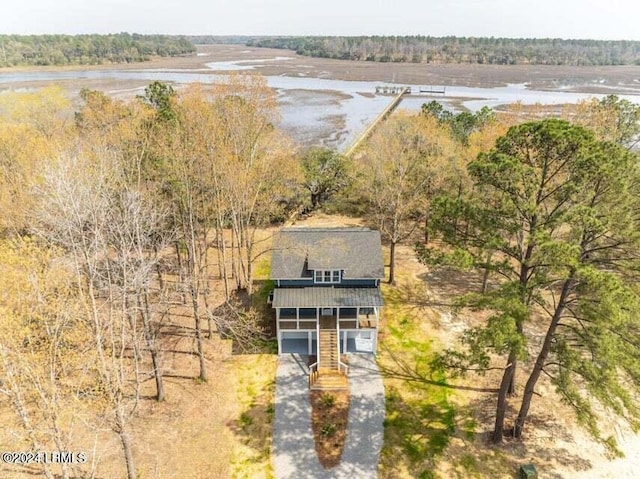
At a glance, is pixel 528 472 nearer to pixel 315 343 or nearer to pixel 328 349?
pixel 328 349

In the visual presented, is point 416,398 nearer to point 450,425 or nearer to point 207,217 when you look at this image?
point 450,425

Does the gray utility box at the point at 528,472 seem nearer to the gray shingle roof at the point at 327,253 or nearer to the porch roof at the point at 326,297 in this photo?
the porch roof at the point at 326,297

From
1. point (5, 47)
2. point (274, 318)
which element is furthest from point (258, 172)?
point (5, 47)

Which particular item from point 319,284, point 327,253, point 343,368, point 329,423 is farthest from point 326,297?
point 329,423

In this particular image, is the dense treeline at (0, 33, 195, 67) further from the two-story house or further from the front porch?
the front porch

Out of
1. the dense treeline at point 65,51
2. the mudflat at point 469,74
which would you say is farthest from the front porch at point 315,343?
the dense treeline at point 65,51

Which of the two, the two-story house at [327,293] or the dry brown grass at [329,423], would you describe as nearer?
the dry brown grass at [329,423]
